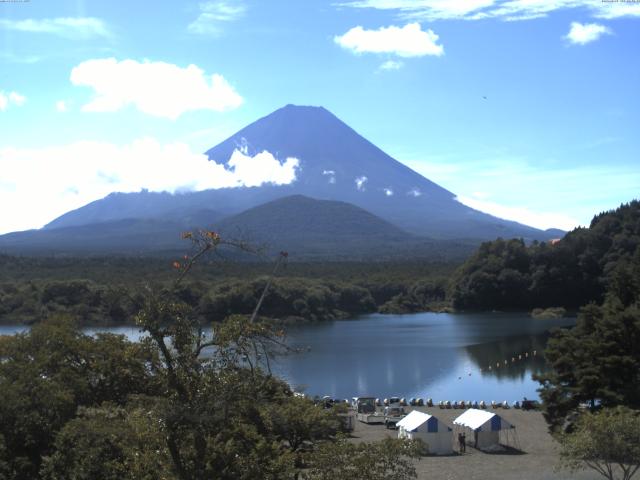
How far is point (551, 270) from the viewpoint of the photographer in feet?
174

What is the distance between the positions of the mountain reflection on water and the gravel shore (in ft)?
16.4

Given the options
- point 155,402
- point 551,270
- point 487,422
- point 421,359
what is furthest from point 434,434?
point 551,270

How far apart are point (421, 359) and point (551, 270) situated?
23503 millimetres

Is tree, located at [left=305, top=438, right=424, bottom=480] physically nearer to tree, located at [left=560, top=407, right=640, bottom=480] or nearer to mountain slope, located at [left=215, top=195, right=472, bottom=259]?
tree, located at [left=560, top=407, right=640, bottom=480]

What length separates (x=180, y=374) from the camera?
5.95 metres

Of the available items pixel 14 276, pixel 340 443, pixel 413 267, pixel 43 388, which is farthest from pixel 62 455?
pixel 413 267

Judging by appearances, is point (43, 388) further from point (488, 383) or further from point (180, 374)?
point (488, 383)

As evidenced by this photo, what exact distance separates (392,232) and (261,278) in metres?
70.3

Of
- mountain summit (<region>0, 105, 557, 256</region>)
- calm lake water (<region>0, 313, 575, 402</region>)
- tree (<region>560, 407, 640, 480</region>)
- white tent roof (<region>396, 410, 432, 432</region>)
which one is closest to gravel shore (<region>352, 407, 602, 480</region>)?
white tent roof (<region>396, 410, 432, 432</region>)

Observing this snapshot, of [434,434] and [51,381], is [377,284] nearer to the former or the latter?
[434,434]

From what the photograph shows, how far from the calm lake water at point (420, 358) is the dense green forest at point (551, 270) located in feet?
19.0

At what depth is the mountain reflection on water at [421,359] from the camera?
25719 millimetres

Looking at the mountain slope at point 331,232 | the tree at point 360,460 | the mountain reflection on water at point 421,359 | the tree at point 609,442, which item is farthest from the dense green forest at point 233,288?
the tree at point 360,460

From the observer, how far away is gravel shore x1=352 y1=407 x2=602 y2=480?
42.5 ft
